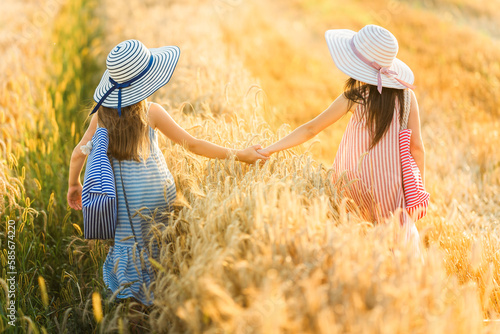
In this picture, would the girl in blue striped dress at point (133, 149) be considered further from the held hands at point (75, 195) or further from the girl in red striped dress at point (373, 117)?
the girl in red striped dress at point (373, 117)

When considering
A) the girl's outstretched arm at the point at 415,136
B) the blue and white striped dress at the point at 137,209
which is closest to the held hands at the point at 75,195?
the blue and white striped dress at the point at 137,209

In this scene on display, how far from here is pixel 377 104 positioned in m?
2.43

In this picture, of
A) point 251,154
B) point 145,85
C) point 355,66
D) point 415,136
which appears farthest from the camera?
point 251,154

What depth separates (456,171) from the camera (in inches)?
160

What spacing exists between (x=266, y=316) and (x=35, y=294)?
1615mm

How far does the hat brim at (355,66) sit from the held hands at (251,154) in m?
0.61

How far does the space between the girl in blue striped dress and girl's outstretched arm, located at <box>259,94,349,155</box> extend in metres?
0.59

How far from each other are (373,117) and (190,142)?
0.94 metres

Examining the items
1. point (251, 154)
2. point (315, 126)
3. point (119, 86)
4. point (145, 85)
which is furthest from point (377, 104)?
point (119, 86)

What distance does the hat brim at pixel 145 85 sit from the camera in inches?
88.4

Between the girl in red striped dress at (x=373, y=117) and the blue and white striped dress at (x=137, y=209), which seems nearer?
the blue and white striped dress at (x=137, y=209)

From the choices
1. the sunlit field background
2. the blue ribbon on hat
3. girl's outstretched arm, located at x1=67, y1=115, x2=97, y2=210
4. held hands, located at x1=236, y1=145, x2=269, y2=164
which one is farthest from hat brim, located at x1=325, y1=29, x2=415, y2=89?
girl's outstretched arm, located at x1=67, y1=115, x2=97, y2=210

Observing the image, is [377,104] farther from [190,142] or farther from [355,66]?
[190,142]

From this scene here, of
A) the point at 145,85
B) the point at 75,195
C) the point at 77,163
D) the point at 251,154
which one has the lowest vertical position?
the point at 251,154
